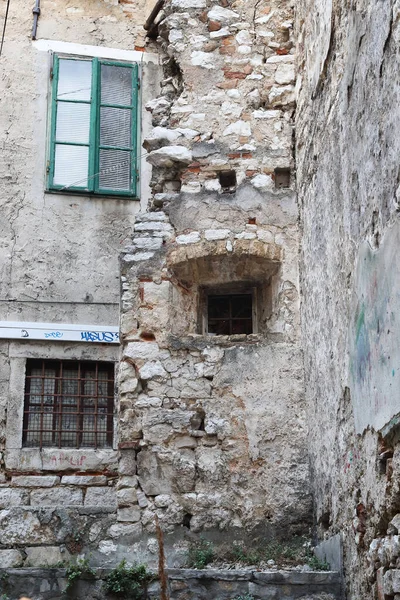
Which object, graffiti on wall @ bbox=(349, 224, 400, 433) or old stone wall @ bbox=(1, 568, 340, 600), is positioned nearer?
graffiti on wall @ bbox=(349, 224, 400, 433)

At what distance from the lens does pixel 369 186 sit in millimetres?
4039

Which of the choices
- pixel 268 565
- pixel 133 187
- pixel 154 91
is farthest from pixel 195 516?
pixel 154 91

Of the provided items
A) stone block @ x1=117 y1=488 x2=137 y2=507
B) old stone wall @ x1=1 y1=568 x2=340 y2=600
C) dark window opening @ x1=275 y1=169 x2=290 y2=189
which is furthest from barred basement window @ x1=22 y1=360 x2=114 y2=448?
old stone wall @ x1=1 y1=568 x2=340 y2=600

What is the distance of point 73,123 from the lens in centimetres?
797

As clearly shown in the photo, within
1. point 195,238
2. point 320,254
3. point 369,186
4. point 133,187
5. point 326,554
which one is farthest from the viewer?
point 133,187

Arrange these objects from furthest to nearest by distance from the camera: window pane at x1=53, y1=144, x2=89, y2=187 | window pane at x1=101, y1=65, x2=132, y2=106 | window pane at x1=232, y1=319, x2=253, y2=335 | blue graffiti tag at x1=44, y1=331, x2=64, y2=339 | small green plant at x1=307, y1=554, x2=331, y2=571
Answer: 1. window pane at x1=101, y1=65, x2=132, y2=106
2. window pane at x1=53, y1=144, x2=89, y2=187
3. blue graffiti tag at x1=44, y1=331, x2=64, y2=339
4. window pane at x1=232, y1=319, x2=253, y2=335
5. small green plant at x1=307, y1=554, x2=331, y2=571

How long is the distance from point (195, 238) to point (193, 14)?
192 centimetres

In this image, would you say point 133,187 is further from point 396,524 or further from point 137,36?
point 396,524

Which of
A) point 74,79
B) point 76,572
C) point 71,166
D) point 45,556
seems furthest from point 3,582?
point 74,79

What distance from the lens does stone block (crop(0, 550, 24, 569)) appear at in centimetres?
546

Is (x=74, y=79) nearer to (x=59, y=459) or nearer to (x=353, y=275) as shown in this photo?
(x=59, y=459)

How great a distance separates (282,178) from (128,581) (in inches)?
123

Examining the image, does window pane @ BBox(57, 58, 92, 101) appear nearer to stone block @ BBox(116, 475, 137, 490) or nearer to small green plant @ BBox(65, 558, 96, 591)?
stone block @ BBox(116, 475, 137, 490)

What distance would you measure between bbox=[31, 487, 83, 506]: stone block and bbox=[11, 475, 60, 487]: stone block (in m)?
0.06
